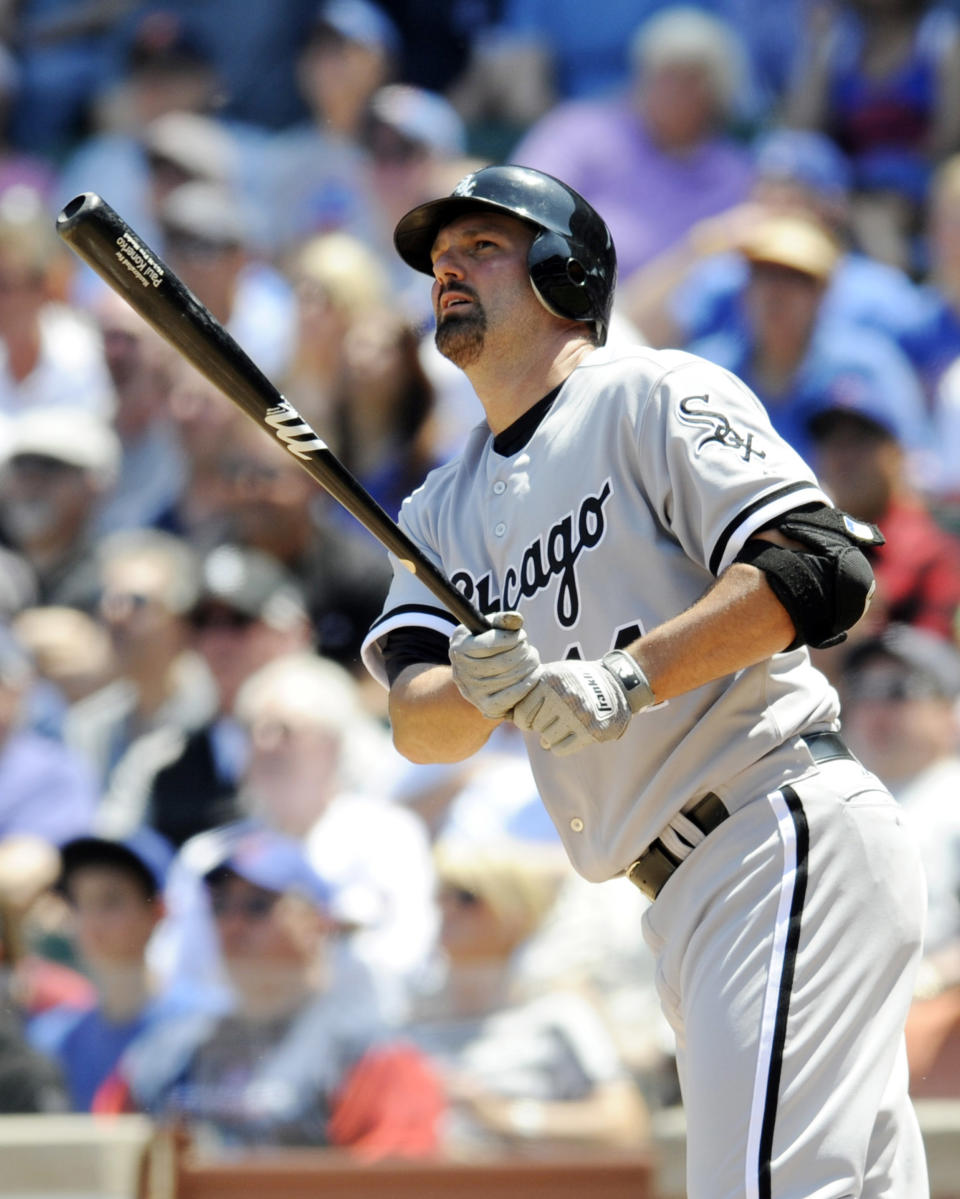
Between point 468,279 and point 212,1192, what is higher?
point 468,279

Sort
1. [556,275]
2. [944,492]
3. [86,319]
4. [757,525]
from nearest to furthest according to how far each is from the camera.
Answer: [757,525]
[556,275]
[944,492]
[86,319]

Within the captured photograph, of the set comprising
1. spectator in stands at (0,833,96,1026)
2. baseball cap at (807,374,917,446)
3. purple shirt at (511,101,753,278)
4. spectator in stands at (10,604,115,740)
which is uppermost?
spectator in stands at (10,604,115,740)

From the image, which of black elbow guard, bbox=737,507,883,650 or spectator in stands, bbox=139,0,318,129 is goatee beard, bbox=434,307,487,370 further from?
spectator in stands, bbox=139,0,318,129

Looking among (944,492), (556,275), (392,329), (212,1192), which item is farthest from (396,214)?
(556,275)

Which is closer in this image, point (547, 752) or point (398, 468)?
point (547, 752)

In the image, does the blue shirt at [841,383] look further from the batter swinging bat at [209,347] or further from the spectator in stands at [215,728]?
the batter swinging bat at [209,347]

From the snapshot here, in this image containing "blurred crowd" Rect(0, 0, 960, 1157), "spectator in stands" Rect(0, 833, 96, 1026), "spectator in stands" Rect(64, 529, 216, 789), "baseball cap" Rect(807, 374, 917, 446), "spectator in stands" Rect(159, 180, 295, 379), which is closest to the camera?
"blurred crowd" Rect(0, 0, 960, 1157)

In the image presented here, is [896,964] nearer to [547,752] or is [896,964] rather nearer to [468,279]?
[547,752]

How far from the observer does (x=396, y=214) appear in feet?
27.2

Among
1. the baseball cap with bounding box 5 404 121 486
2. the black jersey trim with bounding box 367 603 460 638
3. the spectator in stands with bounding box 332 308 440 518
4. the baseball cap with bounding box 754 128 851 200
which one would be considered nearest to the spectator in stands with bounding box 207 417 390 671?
the spectator in stands with bounding box 332 308 440 518

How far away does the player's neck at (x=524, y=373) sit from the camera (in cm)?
333

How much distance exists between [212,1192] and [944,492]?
3461mm

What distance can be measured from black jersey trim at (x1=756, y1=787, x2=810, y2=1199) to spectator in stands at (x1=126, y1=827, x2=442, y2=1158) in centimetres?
215

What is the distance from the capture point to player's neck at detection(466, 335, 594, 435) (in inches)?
131
